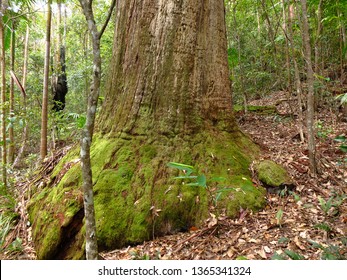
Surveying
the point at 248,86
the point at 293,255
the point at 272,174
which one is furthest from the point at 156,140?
the point at 248,86

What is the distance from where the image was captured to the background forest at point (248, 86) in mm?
3219

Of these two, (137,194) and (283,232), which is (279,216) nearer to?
(283,232)

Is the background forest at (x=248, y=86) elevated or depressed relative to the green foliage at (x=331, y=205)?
elevated

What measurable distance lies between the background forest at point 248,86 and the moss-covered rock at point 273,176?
1.34ft

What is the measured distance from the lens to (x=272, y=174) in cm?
296

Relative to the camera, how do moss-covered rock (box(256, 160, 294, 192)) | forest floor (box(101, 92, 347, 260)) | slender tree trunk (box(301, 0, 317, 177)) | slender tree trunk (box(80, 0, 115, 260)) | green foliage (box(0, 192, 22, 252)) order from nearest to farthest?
slender tree trunk (box(80, 0, 115, 260))
forest floor (box(101, 92, 347, 260))
green foliage (box(0, 192, 22, 252))
moss-covered rock (box(256, 160, 294, 192))
slender tree trunk (box(301, 0, 317, 177))

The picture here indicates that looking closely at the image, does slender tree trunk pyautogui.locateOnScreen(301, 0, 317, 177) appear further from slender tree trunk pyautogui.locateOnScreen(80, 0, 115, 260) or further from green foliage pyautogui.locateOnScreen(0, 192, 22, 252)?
green foliage pyautogui.locateOnScreen(0, 192, 22, 252)

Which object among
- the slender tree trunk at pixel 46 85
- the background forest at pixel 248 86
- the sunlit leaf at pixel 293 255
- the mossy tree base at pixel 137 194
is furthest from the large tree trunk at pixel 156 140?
the slender tree trunk at pixel 46 85

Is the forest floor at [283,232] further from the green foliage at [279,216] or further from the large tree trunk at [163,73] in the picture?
the large tree trunk at [163,73]

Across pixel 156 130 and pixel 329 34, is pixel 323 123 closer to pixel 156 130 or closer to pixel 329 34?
pixel 329 34

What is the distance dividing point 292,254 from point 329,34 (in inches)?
294

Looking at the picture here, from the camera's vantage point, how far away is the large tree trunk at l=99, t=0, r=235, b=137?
3.03 m

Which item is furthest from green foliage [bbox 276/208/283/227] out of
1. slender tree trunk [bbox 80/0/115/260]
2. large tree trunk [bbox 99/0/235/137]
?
slender tree trunk [bbox 80/0/115/260]

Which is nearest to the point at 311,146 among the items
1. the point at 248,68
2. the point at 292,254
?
the point at 292,254
